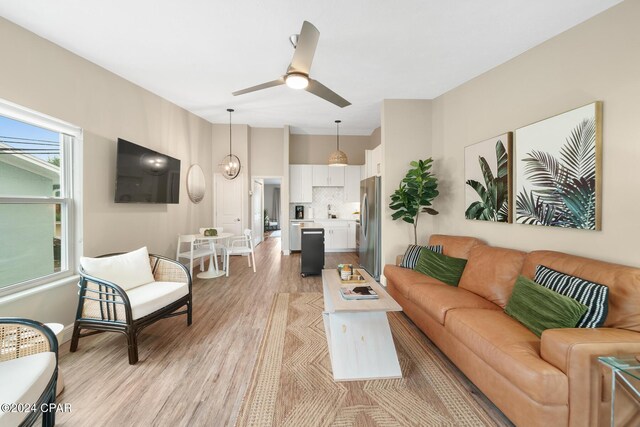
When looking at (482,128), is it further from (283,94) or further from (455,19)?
(283,94)

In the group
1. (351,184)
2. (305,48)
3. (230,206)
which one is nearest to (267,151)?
(230,206)

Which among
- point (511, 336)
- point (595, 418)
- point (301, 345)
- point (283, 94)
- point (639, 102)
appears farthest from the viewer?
point (283, 94)

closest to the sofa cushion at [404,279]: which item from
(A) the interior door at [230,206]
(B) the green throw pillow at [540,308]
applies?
(B) the green throw pillow at [540,308]

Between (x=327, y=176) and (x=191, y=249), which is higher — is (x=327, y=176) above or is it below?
above

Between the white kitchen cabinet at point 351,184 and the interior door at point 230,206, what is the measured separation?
266cm

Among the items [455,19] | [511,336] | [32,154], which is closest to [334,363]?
[511,336]

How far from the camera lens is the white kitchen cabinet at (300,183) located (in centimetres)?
650

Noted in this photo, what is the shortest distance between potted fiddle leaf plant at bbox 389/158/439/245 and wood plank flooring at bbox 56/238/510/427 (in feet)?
7.45

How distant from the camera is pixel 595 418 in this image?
122cm

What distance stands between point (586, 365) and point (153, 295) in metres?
3.06

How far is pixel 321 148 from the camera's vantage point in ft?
21.9

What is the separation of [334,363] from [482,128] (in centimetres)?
310

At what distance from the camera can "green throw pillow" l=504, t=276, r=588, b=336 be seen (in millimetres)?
1558

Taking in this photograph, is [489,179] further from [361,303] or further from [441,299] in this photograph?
[361,303]
